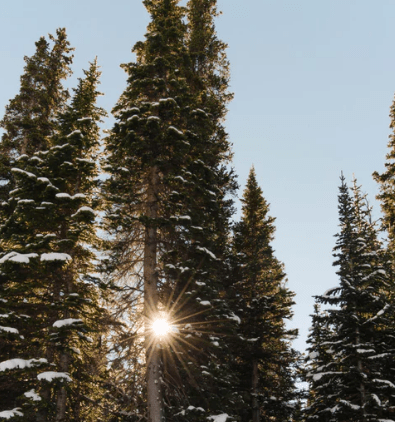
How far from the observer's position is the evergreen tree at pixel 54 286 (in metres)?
11.3

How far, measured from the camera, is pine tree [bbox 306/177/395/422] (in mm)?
13555

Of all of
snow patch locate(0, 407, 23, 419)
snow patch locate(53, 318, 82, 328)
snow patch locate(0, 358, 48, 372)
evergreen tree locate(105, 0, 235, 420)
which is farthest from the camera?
evergreen tree locate(105, 0, 235, 420)

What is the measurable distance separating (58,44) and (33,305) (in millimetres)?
17895

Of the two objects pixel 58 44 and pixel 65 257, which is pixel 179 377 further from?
pixel 58 44

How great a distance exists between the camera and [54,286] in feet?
43.6

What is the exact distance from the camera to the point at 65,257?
11578 millimetres

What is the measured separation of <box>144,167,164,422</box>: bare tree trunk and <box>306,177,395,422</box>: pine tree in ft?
21.6

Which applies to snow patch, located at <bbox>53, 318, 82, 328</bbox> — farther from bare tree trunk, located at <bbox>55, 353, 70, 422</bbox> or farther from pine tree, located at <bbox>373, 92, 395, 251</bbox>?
pine tree, located at <bbox>373, 92, 395, 251</bbox>

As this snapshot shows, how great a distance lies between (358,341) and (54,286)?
11.6 meters

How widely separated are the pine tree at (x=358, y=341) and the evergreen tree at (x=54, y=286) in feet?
29.2

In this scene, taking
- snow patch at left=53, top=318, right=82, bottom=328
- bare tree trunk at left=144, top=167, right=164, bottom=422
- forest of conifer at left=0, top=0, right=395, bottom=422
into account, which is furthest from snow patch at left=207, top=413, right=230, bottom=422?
snow patch at left=53, top=318, right=82, bottom=328

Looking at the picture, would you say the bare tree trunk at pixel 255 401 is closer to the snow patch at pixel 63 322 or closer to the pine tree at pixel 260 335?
the pine tree at pixel 260 335

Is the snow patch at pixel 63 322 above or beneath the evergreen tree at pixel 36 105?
beneath

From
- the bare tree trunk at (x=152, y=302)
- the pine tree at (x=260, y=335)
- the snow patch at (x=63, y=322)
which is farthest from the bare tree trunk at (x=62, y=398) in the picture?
the pine tree at (x=260, y=335)
